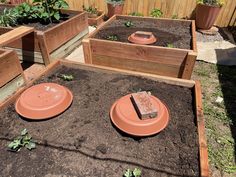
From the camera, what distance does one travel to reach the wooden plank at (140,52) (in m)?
3.06

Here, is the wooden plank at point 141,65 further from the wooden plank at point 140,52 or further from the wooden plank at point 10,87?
the wooden plank at point 10,87

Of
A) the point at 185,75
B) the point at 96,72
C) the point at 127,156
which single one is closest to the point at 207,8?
the point at 185,75

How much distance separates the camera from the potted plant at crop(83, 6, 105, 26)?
21.0ft

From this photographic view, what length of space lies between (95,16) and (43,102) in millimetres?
5107

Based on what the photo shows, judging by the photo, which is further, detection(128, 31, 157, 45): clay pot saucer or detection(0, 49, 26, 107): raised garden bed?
detection(128, 31, 157, 45): clay pot saucer

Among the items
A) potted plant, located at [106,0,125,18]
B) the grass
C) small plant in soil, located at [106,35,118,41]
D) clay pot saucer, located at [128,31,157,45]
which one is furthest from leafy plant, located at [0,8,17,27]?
the grass

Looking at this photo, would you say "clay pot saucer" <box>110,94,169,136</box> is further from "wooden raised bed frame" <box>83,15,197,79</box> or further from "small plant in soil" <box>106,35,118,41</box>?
"small plant in soil" <box>106,35,118,41</box>

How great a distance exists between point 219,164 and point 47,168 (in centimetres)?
210

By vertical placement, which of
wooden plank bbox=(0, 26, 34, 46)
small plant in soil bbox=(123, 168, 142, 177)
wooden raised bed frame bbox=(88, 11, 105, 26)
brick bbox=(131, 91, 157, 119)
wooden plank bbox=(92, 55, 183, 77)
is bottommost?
wooden raised bed frame bbox=(88, 11, 105, 26)

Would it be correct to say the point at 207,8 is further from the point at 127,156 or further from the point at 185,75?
the point at 127,156

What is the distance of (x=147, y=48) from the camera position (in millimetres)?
3158

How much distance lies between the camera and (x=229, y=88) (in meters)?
4.02

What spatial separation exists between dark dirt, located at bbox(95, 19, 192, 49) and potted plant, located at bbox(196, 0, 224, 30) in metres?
2.01

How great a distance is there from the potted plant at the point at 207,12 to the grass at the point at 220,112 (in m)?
1.92
